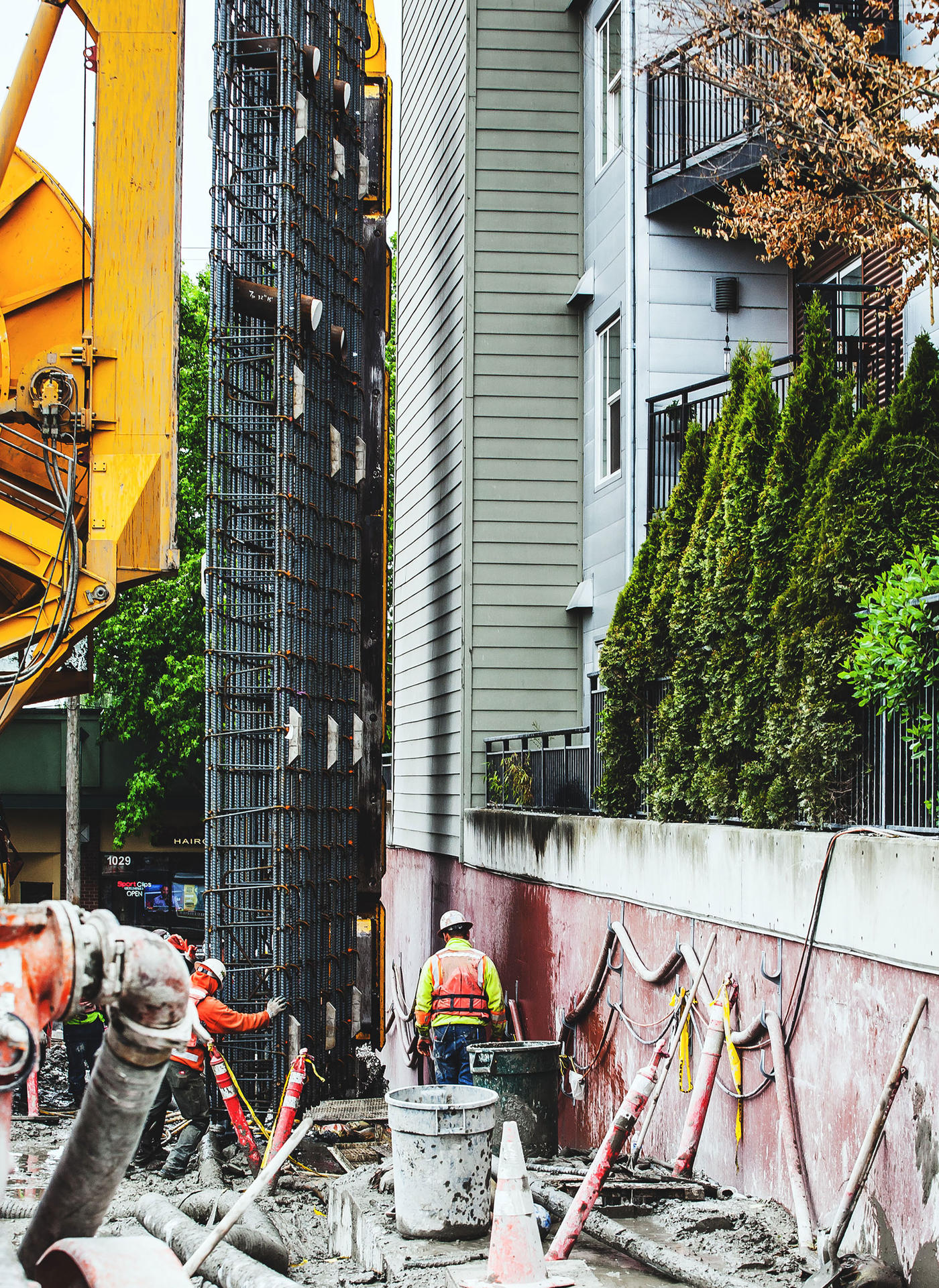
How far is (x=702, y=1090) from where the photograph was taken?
25.4 feet

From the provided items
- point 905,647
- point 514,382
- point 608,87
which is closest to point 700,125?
point 608,87

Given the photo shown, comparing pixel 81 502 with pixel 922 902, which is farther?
pixel 81 502

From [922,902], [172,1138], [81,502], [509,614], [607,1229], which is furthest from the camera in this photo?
[509,614]

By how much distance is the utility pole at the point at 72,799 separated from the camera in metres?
26.9

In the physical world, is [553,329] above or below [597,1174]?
above

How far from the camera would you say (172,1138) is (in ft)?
41.3

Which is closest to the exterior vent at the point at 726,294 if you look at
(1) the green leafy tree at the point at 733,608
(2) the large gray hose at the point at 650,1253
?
(1) the green leafy tree at the point at 733,608

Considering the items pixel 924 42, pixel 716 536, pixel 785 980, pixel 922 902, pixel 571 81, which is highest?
pixel 571 81

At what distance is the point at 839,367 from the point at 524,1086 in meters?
6.74

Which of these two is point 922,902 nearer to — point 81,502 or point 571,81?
point 81,502

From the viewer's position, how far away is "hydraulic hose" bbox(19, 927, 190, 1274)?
312 centimetres

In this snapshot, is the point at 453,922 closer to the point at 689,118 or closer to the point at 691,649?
the point at 691,649

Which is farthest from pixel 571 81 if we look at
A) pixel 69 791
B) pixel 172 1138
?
pixel 69 791

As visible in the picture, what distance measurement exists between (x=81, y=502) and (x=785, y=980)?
6875 millimetres
